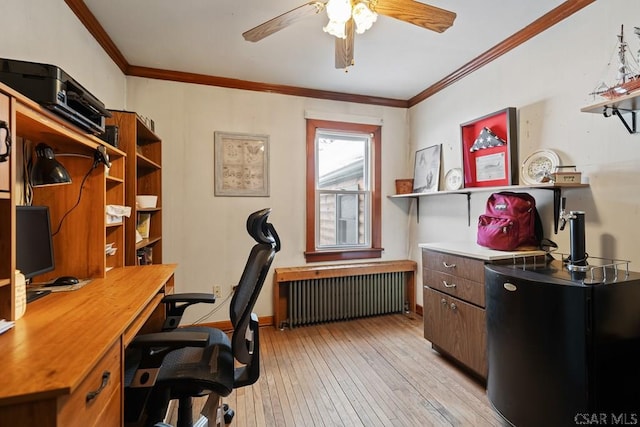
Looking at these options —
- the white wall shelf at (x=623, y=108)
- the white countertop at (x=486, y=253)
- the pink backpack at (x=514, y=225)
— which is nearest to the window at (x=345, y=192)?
the white countertop at (x=486, y=253)

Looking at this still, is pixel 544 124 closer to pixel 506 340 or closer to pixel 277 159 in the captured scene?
pixel 506 340

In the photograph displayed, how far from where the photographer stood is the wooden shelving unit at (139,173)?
2.03m

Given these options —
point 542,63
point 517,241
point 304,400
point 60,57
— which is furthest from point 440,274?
point 60,57

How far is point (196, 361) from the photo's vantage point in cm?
136

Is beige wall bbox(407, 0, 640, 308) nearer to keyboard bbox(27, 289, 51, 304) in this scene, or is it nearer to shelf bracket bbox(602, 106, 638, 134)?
shelf bracket bbox(602, 106, 638, 134)

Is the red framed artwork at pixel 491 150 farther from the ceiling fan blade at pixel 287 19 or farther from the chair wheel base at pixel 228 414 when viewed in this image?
the chair wheel base at pixel 228 414

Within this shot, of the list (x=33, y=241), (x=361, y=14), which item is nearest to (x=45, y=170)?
(x=33, y=241)

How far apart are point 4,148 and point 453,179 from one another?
300 cm

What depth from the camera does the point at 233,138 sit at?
2.95 m

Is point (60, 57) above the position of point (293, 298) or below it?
above

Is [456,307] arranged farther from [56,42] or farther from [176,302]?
[56,42]

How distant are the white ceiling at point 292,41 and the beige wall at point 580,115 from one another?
23 cm

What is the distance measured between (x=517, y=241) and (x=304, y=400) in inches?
68.4

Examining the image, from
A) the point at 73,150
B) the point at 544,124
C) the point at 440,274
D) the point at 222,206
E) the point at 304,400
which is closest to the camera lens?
the point at 73,150
